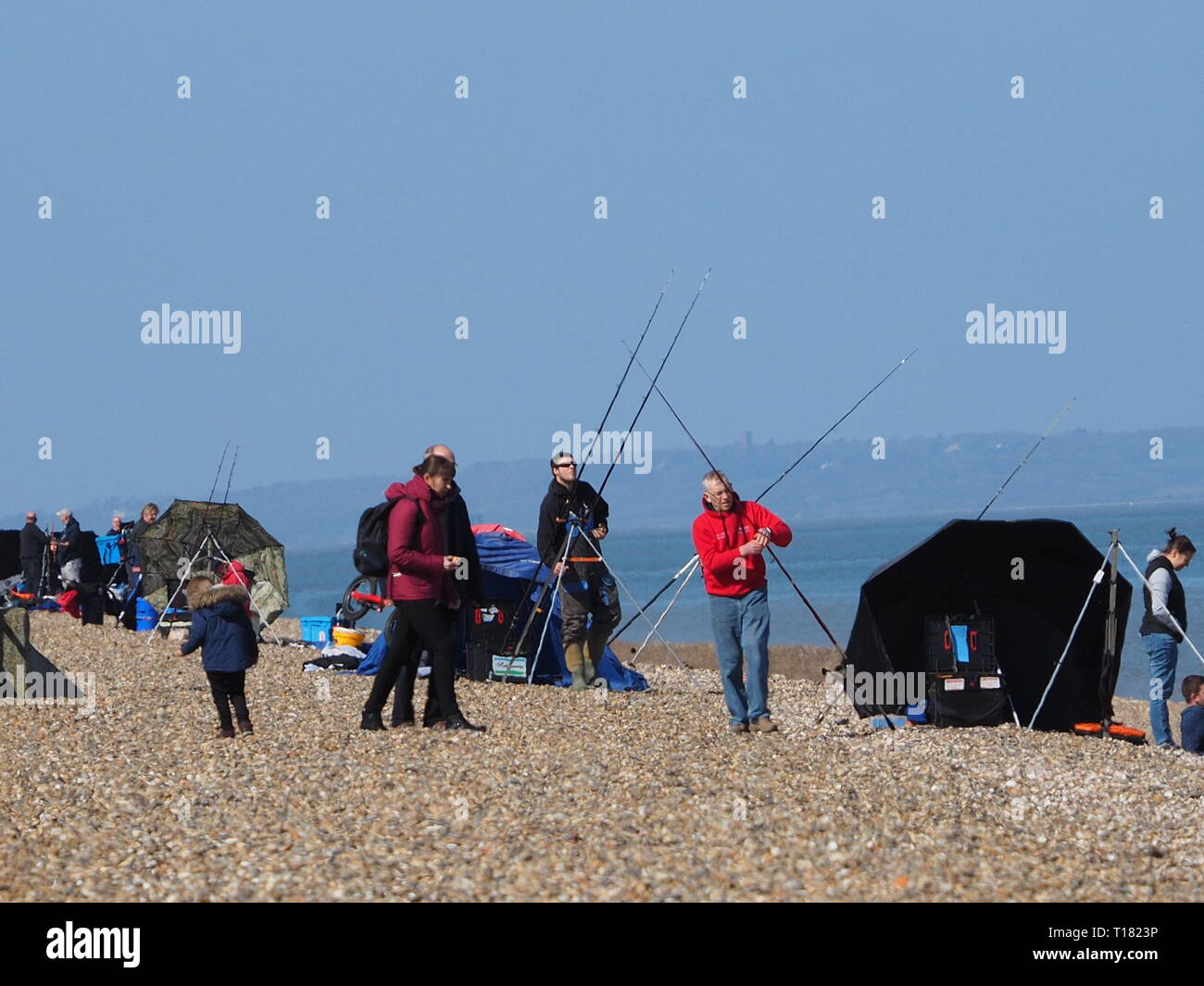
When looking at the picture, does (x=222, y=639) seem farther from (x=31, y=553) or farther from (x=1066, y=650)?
(x=31, y=553)

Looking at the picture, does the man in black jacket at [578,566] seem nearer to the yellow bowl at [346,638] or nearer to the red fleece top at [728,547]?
the red fleece top at [728,547]

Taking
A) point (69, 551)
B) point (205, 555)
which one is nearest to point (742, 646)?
point (205, 555)

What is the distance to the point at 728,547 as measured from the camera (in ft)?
33.7

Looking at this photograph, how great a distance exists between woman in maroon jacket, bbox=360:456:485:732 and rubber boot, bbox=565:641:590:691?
131 inches

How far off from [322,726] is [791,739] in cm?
301

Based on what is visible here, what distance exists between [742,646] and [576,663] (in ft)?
10.6

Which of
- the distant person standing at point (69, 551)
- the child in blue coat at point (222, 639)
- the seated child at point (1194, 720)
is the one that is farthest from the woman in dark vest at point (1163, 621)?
the distant person standing at point (69, 551)

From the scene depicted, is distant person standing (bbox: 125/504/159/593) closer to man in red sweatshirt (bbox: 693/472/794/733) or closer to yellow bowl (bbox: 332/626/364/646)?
yellow bowl (bbox: 332/626/364/646)

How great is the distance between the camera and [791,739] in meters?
10.2

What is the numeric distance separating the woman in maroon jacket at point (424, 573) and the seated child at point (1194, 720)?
4.87m

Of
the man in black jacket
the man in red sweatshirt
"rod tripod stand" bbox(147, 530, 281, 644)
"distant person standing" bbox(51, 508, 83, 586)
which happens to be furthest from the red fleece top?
"distant person standing" bbox(51, 508, 83, 586)

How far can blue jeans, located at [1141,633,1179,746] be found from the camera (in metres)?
11.3
